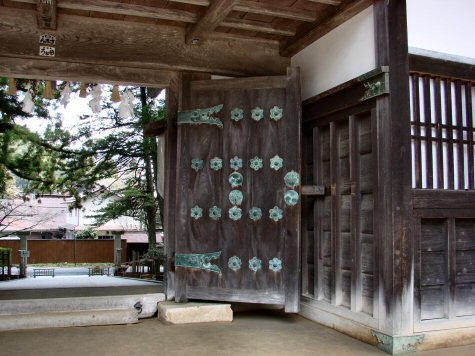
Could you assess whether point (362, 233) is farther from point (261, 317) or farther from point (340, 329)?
point (261, 317)

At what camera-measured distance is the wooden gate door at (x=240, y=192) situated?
3.61 m

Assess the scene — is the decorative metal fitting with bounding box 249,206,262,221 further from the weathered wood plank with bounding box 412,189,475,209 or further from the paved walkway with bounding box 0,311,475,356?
the weathered wood plank with bounding box 412,189,475,209

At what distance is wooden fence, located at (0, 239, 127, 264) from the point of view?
64.6 feet

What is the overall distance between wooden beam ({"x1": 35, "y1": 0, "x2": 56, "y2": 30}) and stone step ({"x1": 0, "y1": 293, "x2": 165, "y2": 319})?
228cm

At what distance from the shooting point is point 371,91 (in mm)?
3020

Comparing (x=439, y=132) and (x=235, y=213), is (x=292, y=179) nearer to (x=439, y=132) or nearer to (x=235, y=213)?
(x=235, y=213)

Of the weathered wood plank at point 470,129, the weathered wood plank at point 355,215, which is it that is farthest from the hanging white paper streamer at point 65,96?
the weathered wood plank at point 470,129

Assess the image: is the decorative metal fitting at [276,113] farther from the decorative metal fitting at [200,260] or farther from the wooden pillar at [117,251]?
the wooden pillar at [117,251]

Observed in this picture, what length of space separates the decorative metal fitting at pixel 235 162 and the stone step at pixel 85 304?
53.7 inches

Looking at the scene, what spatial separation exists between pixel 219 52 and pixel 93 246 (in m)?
17.7

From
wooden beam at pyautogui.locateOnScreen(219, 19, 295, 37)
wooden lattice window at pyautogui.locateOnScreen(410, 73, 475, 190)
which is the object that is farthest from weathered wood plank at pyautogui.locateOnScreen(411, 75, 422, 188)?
wooden beam at pyautogui.locateOnScreen(219, 19, 295, 37)

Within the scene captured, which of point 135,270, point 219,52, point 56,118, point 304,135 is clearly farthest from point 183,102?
point 135,270

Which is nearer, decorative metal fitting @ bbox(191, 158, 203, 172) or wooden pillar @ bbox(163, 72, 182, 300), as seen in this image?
decorative metal fitting @ bbox(191, 158, 203, 172)

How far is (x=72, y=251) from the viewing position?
19938 millimetres
